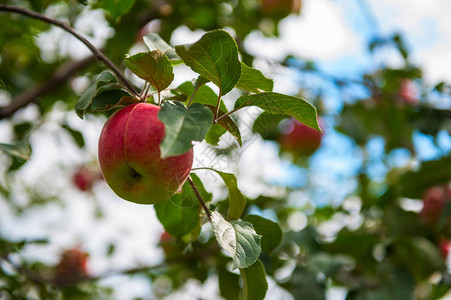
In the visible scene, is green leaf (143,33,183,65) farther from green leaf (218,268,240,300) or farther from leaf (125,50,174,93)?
green leaf (218,268,240,300)

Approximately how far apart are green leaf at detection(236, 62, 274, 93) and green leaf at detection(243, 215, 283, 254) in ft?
1.09

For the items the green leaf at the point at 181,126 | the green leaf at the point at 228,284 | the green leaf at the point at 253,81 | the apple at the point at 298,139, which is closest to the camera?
the green leaf at the point at 181,126

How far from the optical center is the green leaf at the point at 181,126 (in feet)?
2.14

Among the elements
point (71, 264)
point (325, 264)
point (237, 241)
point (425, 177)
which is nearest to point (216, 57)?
point (237, 241)

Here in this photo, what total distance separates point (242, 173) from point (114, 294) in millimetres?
1513

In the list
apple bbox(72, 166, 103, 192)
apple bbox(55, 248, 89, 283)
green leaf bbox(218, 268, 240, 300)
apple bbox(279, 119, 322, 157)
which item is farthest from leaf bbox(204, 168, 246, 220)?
apple bbox(72, 166, 103, 192)

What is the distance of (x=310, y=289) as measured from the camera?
1.62 metres

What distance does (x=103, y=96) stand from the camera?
875 millimetres

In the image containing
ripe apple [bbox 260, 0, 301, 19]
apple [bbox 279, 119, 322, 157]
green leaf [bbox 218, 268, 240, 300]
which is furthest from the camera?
apple [bbox 279, 119, 322, 157]

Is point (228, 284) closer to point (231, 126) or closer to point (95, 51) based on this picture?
point (231, 126)

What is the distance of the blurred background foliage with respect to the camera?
177 cm

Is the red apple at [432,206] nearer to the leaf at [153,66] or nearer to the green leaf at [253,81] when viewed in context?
the green leaf at [253,81]

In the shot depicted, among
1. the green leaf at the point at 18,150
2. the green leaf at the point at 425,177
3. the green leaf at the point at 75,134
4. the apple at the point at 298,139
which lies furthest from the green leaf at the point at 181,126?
the apple at the point at 298,139

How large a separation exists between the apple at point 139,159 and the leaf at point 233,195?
Answer: 13 cm
